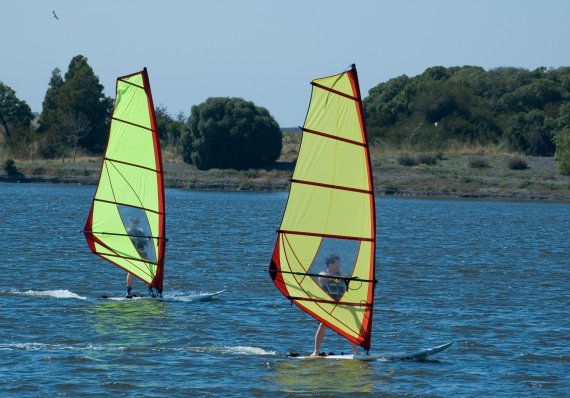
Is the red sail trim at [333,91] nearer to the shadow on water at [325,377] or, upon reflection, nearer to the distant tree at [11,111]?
the shadow on water at [325,377]

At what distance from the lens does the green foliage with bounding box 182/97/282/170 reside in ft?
275

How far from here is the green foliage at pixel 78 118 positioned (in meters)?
93.2

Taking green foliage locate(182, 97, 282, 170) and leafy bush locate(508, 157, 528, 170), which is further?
green foliage locate(182, 97, 282, 170)

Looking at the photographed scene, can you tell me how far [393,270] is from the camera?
3456cm

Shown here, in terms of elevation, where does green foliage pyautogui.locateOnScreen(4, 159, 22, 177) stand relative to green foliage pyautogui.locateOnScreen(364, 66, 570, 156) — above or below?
below

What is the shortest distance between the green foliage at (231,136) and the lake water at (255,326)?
1545 inches

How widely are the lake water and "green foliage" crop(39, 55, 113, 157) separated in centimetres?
4914

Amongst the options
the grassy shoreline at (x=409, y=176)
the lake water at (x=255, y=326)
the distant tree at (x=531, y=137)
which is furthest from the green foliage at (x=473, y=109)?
the lake water at (x=255, y=326)

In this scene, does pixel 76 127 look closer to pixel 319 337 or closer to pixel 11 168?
pixel 11 168

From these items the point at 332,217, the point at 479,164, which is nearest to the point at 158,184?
the point at 332,217

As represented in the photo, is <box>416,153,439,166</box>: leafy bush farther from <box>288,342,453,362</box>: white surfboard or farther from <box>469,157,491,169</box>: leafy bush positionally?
<box>288,342,453,362</box>: white surfboard

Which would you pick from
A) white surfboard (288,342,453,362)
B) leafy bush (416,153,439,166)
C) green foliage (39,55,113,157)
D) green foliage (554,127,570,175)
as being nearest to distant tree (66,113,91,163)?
green foliage (39,55,113,157)

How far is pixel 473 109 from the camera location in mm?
97125

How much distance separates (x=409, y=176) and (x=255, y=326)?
59.3m
